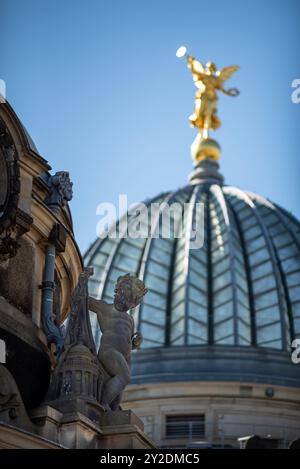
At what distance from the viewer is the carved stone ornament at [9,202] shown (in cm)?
2492

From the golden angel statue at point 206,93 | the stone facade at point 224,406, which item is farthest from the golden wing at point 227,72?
the stone facade at point 224,406

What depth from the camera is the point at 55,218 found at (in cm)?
2727

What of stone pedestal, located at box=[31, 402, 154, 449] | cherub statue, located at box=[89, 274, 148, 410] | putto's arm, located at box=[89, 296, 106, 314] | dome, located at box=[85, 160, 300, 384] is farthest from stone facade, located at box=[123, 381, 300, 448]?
stone pedestal, located at box=[31, 402, 154, 449]

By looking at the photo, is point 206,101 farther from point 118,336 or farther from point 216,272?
point 118,336

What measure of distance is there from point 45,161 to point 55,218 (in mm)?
1239

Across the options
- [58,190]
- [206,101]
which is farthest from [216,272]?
[58,190]

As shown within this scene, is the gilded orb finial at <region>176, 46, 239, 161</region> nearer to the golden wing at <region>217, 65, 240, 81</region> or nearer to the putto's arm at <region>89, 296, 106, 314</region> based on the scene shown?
the golden wing at <region>217, 65, 240, 81</region>

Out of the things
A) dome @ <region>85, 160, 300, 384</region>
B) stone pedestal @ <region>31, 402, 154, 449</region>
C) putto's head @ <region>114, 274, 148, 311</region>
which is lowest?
stone pedestal @ <region>31, 402, 154, 449</region>

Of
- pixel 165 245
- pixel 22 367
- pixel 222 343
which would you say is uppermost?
pixel 165 245

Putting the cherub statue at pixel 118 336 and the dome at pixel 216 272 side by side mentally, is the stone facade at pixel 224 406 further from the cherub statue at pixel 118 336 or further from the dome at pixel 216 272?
the cherub statue at pixel 118 336

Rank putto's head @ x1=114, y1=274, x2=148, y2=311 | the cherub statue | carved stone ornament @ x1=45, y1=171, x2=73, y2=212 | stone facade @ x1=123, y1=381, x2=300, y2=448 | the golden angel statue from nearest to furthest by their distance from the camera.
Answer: the cherub statue
putto's head @ x1=114, y1=274, x2=148, y2=311
carved stone ornament @ x1=45, y1=171, x2=73, y2=212
stone facade @ x1=123, y1=381, x2=300, y2=448
the golden angel statue

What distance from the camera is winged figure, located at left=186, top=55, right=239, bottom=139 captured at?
79.1 meters
